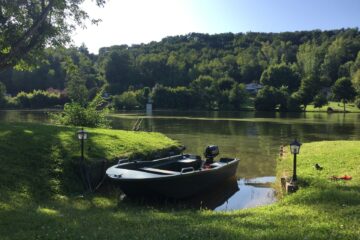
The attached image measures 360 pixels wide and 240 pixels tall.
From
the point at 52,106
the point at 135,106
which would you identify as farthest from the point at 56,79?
the point at 135,106

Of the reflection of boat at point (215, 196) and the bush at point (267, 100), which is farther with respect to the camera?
the bush at point (267, 100)

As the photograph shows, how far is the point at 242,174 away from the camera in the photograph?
1988 cm

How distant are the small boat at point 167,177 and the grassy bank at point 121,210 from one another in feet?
1.92

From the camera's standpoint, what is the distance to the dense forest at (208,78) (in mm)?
98812

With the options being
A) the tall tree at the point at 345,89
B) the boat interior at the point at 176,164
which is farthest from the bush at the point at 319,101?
the boat interior at the point at 176,164

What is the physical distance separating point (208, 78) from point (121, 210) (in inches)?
4138

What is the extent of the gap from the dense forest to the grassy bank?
6346 centimetres

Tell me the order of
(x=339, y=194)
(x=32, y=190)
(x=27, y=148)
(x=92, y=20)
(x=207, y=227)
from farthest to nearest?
(x=92, y=20) < (x=27, y=148) < (x=32, y=190) < (x=339, y=194) < (x=207, y=227)

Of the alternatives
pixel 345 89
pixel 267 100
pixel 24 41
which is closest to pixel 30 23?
pixel 24 41

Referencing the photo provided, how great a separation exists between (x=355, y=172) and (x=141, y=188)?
750 cm

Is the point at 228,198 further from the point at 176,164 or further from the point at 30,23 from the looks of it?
the point at 30,23

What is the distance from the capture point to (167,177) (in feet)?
43.3

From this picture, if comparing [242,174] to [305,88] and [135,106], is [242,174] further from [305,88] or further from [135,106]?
[135,106]

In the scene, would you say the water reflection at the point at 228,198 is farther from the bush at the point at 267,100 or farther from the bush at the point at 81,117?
the bush at the point at 267,100
